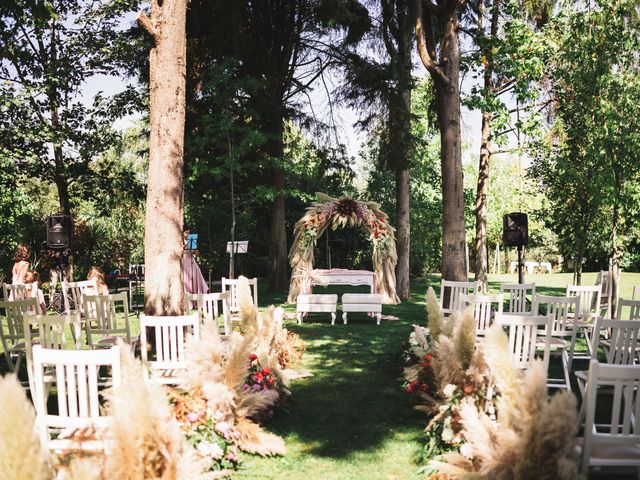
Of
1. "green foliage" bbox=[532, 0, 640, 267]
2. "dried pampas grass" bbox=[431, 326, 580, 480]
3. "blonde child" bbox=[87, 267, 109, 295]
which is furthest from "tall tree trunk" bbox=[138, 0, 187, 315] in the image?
"green foliage" bbox=[532, 0, 640, 267]

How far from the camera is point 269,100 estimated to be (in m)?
16.2

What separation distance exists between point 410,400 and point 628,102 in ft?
27.6

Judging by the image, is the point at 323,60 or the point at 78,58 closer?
the point at 78,58

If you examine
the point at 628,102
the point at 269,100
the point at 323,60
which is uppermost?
the point at 323,60

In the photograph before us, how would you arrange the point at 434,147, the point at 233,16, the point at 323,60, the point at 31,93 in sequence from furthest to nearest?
the point at 434,147
the point at 323,60
the point at 233,16
the point at 31,93

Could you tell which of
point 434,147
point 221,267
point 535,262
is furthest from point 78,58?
point 535,262

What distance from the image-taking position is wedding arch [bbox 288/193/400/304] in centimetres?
1510

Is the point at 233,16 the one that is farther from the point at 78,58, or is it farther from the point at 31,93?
the point at 31,93

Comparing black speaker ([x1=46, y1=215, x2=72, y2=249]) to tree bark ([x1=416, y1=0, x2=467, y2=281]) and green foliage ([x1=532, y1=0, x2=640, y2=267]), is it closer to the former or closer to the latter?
tree bark ([x1=416, y1=0, x2=467, y2=281])

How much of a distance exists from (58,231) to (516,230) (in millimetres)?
10528

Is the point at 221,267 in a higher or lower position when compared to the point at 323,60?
lower

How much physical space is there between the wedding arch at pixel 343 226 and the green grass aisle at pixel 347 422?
5607 millimetres

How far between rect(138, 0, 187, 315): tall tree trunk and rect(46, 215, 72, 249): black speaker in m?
6.32

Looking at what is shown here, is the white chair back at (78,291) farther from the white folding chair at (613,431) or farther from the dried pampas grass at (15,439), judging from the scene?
the white folding chair at (613,431)
